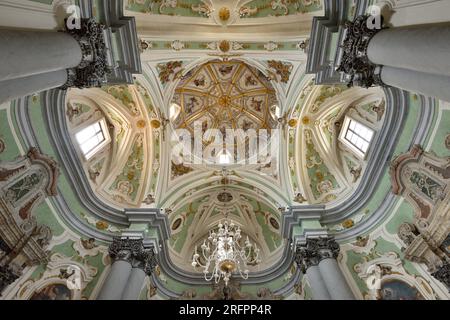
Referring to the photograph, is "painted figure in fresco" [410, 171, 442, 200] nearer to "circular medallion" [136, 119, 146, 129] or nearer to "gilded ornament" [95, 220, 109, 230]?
"circular medallion" [136, 119, 146, 129]

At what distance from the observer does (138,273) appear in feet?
30.1

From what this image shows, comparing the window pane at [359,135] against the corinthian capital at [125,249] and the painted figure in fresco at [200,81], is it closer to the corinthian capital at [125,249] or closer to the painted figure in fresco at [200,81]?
the painted figure in fresco at [200,81]

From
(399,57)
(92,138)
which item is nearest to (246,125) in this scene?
(92,138)

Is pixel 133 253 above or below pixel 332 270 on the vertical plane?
above

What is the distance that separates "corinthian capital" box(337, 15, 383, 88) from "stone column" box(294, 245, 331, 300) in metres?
5.63

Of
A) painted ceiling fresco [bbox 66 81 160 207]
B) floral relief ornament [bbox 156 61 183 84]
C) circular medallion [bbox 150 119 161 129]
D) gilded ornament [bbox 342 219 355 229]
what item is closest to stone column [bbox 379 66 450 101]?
gilded ornament [bbox 342 219 355 229]

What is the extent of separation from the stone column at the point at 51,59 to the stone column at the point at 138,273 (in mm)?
5599

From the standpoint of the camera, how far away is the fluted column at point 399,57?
14.4 feet

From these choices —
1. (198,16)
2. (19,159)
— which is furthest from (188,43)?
(19,159)

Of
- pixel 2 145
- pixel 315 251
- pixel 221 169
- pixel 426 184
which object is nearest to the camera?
pixel 2 145

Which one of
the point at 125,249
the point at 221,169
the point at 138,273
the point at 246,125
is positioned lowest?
the point at 138,273

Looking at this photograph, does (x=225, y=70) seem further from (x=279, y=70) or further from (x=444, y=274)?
(x=444, y=274)

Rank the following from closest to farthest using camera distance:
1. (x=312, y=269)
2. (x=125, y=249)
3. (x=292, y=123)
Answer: (x=312, y=269) → (x=125, y=249) → (x=292, y=123)

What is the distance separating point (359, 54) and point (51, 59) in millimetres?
6087
